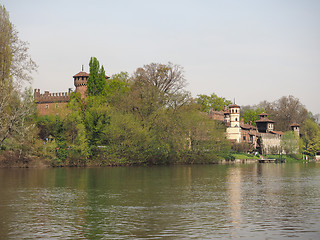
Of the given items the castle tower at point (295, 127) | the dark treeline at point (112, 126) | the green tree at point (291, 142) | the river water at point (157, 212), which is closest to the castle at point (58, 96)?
the dark treeline at point (112, 126)

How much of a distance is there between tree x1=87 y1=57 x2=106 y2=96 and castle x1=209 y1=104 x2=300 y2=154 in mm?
43968

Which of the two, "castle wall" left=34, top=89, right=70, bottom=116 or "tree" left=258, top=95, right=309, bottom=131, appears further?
"tree" left=258, top=95, right=309, bottom=131

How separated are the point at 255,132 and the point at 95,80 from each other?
62025mm

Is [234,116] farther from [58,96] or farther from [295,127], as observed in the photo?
[58,96]

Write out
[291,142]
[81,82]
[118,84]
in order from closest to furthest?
[118,84], [81,82], [291,142]

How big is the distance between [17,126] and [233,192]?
32.5 m

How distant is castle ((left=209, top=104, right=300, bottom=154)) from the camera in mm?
121375

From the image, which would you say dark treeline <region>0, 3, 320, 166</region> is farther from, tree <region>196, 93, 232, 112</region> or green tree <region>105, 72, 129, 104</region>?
tree <region>196, 93, 232, 112</region>

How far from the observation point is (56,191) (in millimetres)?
28797

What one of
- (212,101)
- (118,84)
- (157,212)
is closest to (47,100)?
(118,84)

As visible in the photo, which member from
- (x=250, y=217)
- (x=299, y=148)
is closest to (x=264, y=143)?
(x=299, y=148)

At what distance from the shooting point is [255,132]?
128250mm

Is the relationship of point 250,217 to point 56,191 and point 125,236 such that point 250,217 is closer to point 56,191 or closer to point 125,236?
point 125,236

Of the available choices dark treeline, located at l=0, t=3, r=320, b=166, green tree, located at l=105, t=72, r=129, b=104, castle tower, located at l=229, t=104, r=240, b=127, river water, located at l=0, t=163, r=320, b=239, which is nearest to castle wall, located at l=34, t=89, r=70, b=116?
green tree, located at l=105, t=72, r=129, b=104
